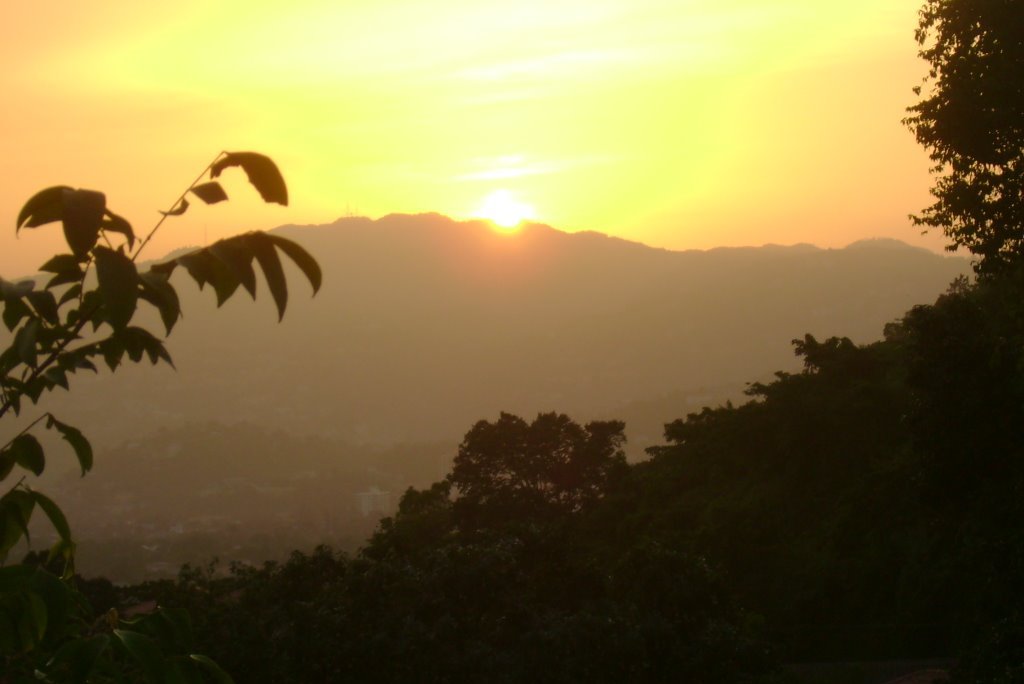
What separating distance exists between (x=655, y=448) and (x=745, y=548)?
780 centimetres

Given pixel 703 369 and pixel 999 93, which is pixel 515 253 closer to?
pixel 703 369

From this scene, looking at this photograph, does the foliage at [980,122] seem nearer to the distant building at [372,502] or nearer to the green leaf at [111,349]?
the green leaf at [111,349]

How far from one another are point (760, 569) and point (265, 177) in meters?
19.1

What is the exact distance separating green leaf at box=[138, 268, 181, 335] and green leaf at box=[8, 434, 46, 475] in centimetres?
63

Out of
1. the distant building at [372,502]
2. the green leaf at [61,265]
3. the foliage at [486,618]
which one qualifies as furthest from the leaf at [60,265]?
the distant building at [372,502]

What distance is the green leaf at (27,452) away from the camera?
2489mm

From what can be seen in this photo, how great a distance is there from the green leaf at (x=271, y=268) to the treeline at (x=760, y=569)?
8.19 metres

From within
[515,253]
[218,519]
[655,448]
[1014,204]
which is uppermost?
[515,253]

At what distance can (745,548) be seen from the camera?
20.2 meters

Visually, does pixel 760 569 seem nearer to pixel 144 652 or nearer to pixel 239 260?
pixel 144 652

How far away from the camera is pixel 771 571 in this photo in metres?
19.6

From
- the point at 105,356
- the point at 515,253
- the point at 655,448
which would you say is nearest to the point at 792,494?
the point at 655,448

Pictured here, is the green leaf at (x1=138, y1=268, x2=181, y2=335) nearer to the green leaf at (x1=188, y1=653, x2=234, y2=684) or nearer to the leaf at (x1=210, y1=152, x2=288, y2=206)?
the leaf at (x1=210, y1=152, x2=288, y2=206)

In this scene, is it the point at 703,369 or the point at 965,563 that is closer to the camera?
the point at 965,563
